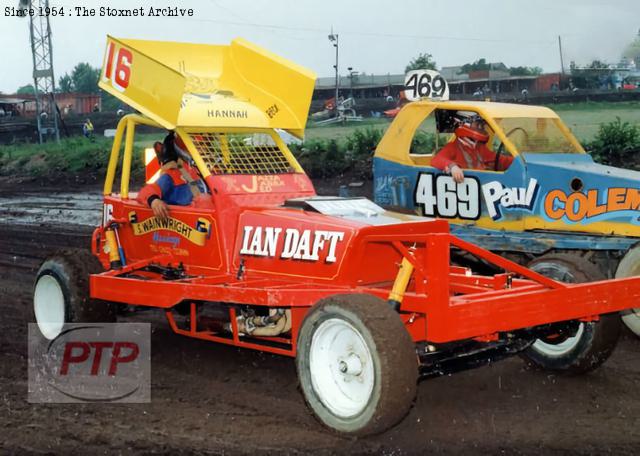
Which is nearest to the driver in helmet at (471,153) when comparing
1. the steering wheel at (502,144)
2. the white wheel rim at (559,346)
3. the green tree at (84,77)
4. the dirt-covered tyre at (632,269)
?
the steering wheel at (502,144)

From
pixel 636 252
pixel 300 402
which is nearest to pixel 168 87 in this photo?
pixel 300 402

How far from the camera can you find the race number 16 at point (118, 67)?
6.72m

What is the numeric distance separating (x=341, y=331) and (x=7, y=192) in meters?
17.8

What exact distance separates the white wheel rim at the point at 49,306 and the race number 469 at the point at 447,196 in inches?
133

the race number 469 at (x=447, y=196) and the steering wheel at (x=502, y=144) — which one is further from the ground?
the steering wheel at (x=502, y=144)

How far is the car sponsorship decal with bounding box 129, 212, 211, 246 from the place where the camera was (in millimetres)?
6324

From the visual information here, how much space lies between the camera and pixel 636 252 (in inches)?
288

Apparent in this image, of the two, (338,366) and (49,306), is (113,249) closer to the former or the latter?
(49,306)

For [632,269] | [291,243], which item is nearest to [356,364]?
[291,243]

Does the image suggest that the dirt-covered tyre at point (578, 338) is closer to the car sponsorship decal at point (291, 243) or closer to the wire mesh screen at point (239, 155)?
the car sponsorship decal at point (291, 243)

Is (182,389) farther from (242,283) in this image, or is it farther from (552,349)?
(552,349)

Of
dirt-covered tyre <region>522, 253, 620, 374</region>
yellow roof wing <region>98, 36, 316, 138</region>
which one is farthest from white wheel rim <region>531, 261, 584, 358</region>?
yellow roof wing <region>98, 36, 316, 138</region>

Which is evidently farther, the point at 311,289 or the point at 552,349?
the point at 552,349

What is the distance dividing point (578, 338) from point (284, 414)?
2.01 metres
